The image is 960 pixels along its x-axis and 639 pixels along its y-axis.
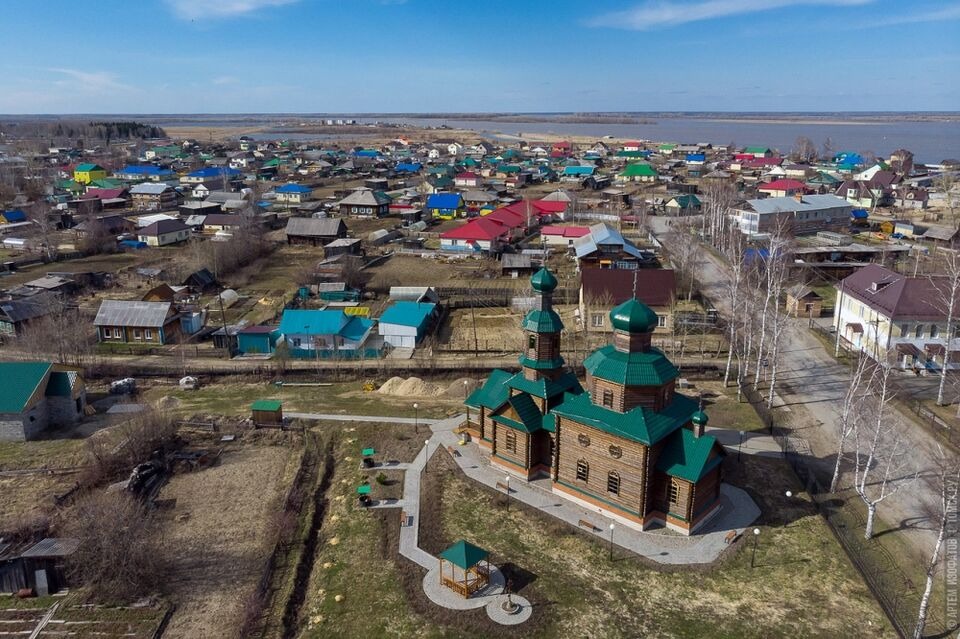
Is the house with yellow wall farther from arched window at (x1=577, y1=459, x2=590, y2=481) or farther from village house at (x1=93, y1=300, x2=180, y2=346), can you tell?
arched window at (x1=577, y1=459, x2=590, y2=481)

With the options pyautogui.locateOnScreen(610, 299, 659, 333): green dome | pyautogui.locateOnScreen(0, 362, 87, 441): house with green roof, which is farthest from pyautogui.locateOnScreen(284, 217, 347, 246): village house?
pyautogui.locateOnScreen(610, 299, 659, 333): green dome

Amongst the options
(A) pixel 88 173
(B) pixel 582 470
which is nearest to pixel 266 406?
(B) pixel 582 470

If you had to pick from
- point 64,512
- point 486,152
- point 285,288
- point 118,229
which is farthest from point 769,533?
point 486,152

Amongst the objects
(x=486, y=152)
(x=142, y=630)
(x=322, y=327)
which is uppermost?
(x=486, y=152)

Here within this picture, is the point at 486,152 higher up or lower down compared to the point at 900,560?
higher up

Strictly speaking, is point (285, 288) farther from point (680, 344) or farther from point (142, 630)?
point (142, 630)

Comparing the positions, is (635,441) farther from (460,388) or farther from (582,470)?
(460,388)

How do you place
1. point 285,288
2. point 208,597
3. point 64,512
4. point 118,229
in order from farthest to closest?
point 118,229 → point 285,288 → point 64,512 → point 208,597
